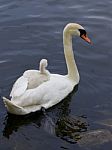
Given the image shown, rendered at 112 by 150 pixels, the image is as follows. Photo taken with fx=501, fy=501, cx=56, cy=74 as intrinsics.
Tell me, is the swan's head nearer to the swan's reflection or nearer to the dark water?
the dark water

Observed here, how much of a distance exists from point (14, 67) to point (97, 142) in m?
3.30

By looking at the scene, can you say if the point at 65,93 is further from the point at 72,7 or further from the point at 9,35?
the point at 72,7

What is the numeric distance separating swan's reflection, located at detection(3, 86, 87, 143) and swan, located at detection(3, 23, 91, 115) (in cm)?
16

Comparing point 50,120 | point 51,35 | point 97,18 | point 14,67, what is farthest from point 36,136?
point 97,18

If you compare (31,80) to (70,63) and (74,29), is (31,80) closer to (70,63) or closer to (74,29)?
(70,63)

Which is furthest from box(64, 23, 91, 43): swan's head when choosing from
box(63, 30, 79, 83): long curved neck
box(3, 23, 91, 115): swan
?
box(63, 30, 79, 83): long curved neck

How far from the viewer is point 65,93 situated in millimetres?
10336

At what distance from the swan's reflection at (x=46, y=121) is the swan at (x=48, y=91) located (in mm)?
158

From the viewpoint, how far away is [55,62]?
11641mm

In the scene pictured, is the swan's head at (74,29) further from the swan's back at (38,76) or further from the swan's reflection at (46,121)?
the swan's reflection at (46,121)

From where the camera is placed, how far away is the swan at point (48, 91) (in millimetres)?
9422

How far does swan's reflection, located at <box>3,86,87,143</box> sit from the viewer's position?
9.34 meters

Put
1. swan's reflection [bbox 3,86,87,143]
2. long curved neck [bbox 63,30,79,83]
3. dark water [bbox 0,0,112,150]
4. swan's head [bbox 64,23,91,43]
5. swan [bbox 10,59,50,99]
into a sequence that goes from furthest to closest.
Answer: long curved neck [bbox 63,30,79,83] → swan's head [bbox 64,23,91,43] → swan [bbox 10,59,50,99] → swan's reflection [bbox 3,86,87,143] → dark water [bbox 0,0,112,150]

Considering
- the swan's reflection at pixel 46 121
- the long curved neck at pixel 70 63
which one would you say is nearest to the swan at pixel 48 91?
the long curved neck at pixel 70 63
